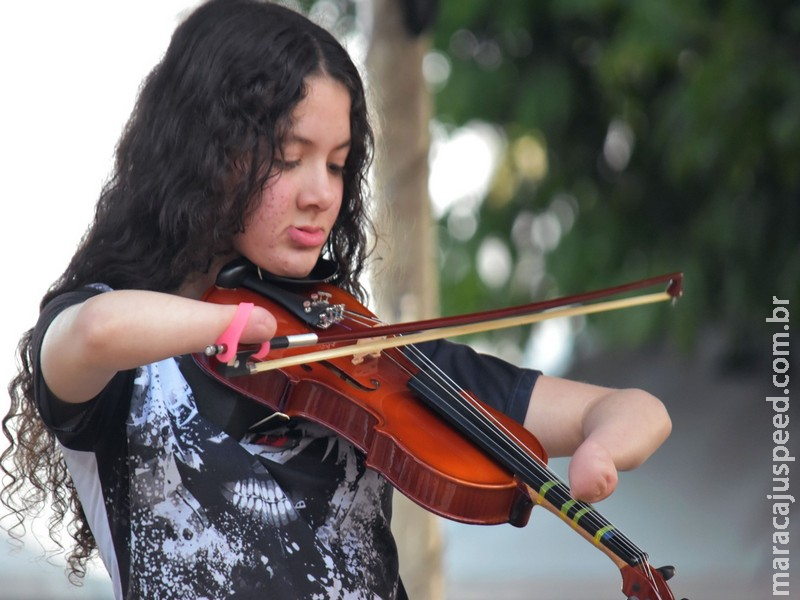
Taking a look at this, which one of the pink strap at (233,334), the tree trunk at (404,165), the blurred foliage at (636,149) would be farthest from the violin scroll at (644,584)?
the blurred foliage at (636,149)

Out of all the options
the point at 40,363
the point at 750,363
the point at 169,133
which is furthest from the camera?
the point at 750,363

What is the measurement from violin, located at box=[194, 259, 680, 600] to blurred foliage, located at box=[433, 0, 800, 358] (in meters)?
2.23

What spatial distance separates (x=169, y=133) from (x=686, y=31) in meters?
2.52

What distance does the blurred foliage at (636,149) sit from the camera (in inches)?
138

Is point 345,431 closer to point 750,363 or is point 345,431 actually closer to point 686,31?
point 686,31

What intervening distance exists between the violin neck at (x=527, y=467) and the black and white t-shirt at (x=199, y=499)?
0.56ft

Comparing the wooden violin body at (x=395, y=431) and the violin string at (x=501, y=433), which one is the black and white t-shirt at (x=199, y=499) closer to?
the wooden violin body at (x=395, y=431)

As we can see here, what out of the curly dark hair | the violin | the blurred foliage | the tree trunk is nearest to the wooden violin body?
the violin

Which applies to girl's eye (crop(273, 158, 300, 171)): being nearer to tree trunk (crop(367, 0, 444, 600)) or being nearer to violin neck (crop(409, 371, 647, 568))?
violin neck (crop(409, 371, 647, 568))

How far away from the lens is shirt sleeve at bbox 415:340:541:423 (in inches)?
58.4

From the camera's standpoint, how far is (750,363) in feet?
16.4

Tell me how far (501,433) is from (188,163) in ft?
1.67

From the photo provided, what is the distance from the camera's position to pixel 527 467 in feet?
4.40

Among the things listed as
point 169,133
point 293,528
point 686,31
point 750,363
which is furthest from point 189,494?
point 750,363
